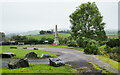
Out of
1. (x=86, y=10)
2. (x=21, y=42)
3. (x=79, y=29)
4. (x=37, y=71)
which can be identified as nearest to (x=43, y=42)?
(x=21, y=42)

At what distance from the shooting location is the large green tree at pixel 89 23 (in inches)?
1271

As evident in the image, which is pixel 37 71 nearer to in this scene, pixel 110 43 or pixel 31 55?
pixel 31 55

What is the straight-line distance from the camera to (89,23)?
32.1 meters

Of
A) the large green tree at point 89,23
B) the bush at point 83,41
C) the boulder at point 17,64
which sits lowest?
the boulder at point 17,64

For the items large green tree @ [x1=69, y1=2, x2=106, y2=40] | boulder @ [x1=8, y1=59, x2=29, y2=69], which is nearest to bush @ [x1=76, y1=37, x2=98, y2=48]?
large green tree @ [x1=69, y1=2, x2=106, y2=40]

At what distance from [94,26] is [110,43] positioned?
8.34 metres

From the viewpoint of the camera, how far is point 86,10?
34.0m

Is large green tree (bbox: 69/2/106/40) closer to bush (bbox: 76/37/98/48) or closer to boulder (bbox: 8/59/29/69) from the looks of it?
bush (bbox: 76/37/98/48)

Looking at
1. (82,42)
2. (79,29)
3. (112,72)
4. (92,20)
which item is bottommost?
(112,72)

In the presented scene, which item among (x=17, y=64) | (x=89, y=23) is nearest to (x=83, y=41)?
(x=89, y=23)

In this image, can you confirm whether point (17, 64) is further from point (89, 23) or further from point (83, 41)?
point (89, 23)

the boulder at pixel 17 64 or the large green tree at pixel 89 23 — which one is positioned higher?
the large green tree at pixel 89 23

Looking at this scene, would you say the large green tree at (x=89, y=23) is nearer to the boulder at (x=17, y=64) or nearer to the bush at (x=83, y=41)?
the bush at (x=83, y=41)

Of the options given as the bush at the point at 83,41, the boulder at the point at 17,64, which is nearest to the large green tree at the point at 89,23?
the bush at the point at 83,41
